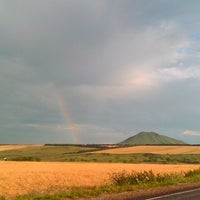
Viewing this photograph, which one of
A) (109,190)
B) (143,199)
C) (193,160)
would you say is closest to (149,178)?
(109,190)

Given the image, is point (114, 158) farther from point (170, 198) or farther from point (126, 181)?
point (170, 198)

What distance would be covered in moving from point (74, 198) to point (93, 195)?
4.77 feet

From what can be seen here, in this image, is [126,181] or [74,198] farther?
[126,181]

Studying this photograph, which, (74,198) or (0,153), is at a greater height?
(0,153)

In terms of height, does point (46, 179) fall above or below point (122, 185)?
above

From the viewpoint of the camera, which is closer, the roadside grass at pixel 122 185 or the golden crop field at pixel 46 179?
the roadside grass at pixel 122 185

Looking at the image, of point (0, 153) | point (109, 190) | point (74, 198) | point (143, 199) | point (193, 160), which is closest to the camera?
point (143, 199)

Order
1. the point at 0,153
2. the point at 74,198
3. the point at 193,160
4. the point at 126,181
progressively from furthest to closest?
the point at 0,153
the point at 193,160
the point at 126,181
the point at 74,198

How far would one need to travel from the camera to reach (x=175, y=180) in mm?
26156

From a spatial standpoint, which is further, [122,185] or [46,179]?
[46,179]

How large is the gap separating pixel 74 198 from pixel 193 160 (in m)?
86.9

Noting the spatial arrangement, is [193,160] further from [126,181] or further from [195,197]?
[195,197]

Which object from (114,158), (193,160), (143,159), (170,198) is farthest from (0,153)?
(170,198)

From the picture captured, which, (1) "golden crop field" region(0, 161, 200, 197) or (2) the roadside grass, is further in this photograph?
(1) "golden crop field" region(0, 161, 200, 197)
